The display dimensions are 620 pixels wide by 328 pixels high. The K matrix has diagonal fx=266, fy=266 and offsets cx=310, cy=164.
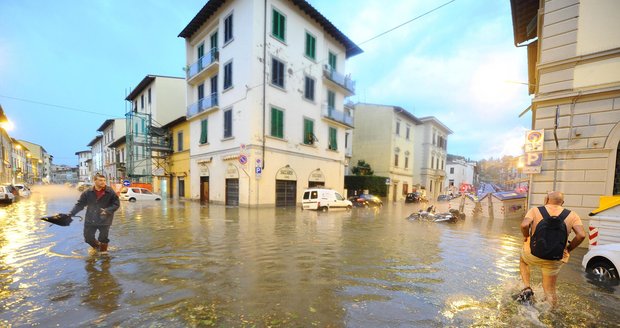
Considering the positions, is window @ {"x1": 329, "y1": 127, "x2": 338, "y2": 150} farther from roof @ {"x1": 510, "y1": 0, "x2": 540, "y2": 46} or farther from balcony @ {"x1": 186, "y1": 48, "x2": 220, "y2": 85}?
roof @ {"x1": 510, "y1": 0, "x2": 540, "y2": 46}

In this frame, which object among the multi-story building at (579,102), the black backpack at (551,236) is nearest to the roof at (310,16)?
the multi-story building at (579,102)

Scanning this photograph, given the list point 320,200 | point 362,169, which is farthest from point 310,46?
point 362,169

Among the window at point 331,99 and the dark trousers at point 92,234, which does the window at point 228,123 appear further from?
the dark trousers at point 92,234

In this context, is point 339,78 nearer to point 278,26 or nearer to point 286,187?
point 278,26

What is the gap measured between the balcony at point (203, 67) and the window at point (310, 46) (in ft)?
21.6

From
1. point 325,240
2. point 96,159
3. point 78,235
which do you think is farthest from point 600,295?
point 96,159

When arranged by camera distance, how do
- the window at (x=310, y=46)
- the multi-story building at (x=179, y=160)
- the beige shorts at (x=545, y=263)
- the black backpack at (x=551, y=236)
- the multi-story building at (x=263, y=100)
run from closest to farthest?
the black backpack at (x=551, y=236) → the beige shorts at (x=545, y=263) → the multi-story building at (x=263, y=100) → the window at (x=310, y=46) → the multi-story building at (x=179, y=160)

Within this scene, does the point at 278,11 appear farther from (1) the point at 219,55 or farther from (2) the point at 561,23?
(2) the point at 561,23

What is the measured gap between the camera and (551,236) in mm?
3506

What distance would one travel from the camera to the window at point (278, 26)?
1766 centimetres

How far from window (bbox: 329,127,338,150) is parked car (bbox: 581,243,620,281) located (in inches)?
724

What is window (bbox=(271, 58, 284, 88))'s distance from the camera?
58.6 feet

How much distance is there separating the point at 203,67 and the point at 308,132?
31.7 feet

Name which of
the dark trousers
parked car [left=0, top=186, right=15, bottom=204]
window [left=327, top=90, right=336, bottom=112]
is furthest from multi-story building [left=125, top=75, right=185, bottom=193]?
the dark trousers
